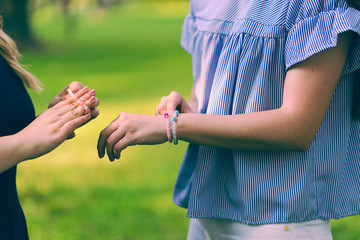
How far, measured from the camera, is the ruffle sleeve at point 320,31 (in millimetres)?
1810

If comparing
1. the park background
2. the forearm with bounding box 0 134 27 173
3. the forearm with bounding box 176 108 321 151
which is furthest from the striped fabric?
the park background

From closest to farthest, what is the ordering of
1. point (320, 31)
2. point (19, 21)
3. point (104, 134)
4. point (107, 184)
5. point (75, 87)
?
point (320, 31), point (104, 134), point (75, 87), point (107, 184), point (19, 21)

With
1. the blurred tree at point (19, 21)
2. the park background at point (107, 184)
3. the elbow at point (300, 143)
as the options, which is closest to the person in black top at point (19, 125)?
the park background at point (107, 184)

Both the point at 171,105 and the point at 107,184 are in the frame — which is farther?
the point at 107,184

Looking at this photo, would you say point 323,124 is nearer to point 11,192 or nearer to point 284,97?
point 284,97

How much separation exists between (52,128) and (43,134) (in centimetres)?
4

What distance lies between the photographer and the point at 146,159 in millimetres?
7375

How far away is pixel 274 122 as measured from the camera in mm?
1883

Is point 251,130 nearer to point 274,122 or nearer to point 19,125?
point 274,122

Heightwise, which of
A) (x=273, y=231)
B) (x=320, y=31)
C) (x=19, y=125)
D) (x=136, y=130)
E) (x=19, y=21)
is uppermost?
(x=320, y=31)

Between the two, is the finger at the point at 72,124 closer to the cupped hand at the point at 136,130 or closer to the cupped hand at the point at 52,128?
the cupped hand at the point at 52,128

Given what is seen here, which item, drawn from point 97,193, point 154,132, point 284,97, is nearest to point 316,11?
point 284,97

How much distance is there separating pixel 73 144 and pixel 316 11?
6435 millimetres

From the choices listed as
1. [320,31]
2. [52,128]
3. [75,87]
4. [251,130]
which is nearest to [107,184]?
[75,87]
